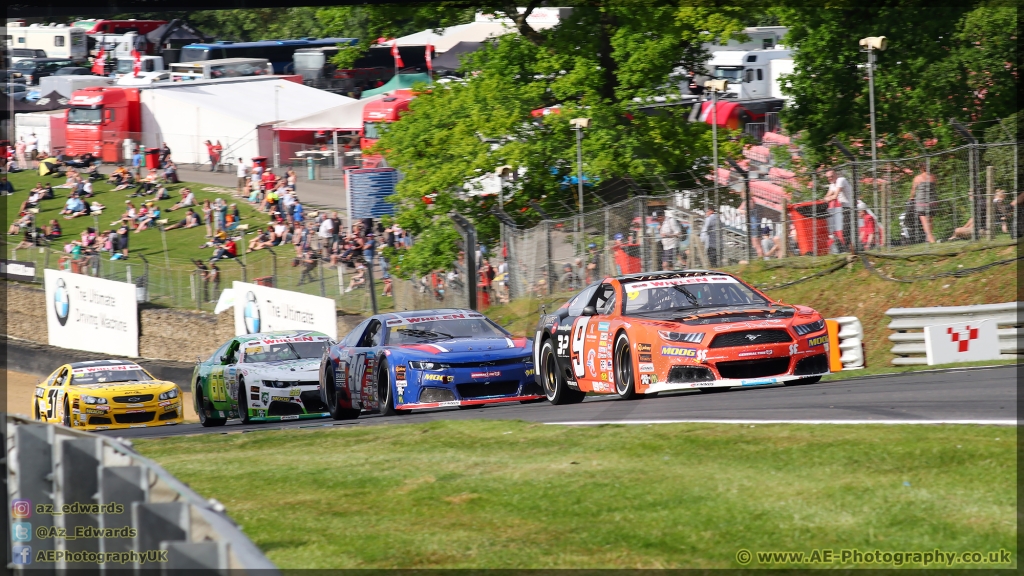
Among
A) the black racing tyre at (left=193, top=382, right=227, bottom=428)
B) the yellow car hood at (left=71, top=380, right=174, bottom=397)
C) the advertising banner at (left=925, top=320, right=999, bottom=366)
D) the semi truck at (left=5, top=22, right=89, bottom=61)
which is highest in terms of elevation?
the semi truck at (left=5, top=22, right=89, bottom=61)

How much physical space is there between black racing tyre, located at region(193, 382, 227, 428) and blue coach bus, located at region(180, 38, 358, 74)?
40858mm

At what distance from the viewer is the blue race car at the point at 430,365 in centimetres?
1509

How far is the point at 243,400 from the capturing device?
18.6 meters

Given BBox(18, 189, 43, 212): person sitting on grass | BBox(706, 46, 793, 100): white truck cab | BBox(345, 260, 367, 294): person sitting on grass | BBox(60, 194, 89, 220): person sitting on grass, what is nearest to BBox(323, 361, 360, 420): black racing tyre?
BBox(345, 260, 367, 294): person sitting on grass

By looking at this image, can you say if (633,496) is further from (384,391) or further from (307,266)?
(307,266)

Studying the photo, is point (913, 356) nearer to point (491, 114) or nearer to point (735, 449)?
point (735, 449)

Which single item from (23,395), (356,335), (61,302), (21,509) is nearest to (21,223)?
(61,302)

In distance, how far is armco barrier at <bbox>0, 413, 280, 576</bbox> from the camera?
4215 millimetres

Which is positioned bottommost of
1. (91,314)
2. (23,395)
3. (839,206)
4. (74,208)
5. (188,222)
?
(23,395)

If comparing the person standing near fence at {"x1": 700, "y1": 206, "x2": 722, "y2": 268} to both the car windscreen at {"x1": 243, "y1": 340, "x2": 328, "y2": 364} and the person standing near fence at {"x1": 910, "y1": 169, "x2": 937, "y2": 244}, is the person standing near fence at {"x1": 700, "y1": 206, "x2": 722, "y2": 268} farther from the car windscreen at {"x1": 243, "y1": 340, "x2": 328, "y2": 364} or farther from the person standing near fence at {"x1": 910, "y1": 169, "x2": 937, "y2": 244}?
the car windscreen at {"x1": 243, "y1": 340, "x2": 328, "y2": 364}

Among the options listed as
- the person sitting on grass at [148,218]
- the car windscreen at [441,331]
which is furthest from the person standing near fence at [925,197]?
the person sitting on grass at [148,218]

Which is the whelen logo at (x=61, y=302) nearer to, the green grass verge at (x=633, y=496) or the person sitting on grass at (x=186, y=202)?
the person sitting on grass at (x=186, y=202)

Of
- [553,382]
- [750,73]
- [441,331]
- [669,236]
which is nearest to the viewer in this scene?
[553,382]

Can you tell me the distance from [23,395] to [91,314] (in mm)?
4548
